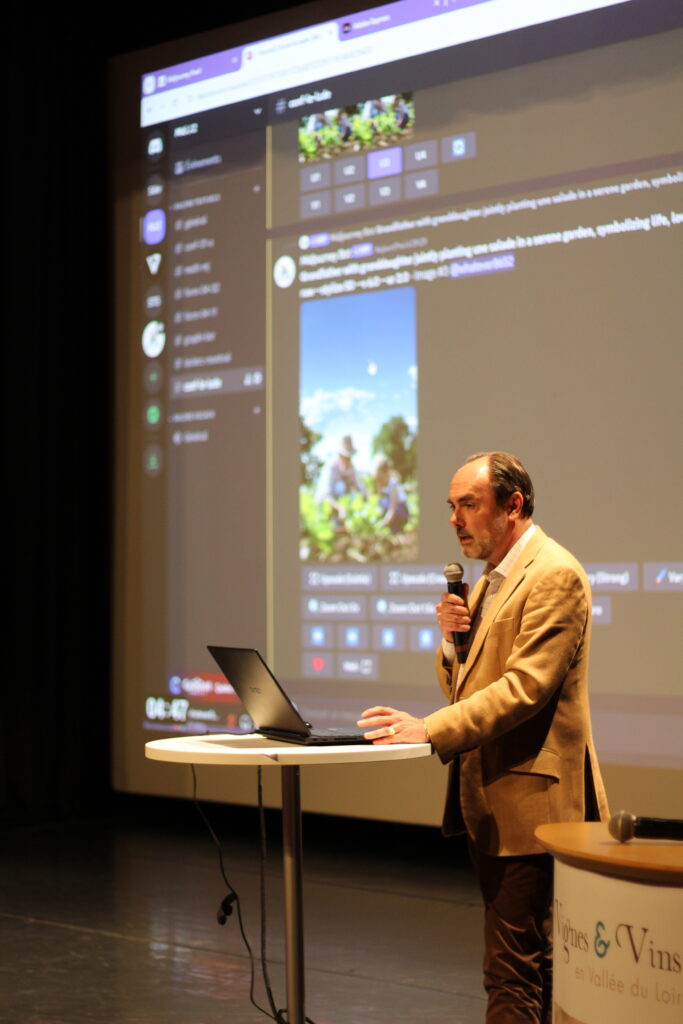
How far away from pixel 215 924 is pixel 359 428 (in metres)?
2.05

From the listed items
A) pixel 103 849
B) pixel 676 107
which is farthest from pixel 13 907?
pixel 676 107

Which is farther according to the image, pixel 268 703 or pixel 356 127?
pixel 356 127

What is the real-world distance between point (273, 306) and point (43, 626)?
2.05 m

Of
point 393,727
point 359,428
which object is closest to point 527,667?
point 393,727

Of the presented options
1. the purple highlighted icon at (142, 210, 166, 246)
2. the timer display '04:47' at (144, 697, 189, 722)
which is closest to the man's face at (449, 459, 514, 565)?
the timer display '04:47' at (144, 697, 189, 722)

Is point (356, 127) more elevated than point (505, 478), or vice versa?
point (356, 127)

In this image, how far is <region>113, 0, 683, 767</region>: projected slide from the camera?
4.30m

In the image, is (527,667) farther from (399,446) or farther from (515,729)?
(399,446)

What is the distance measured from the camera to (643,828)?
6.29 feet

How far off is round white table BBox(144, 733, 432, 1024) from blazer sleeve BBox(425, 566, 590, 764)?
0.25 feet

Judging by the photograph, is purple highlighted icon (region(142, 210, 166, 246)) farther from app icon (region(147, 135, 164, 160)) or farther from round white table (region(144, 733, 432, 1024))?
round white table (region(144, 733, 432, 1024))

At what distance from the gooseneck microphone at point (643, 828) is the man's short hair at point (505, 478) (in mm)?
790

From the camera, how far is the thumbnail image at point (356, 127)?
4.95m

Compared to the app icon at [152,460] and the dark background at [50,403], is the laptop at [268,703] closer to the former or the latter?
the app icon at [152,460]
